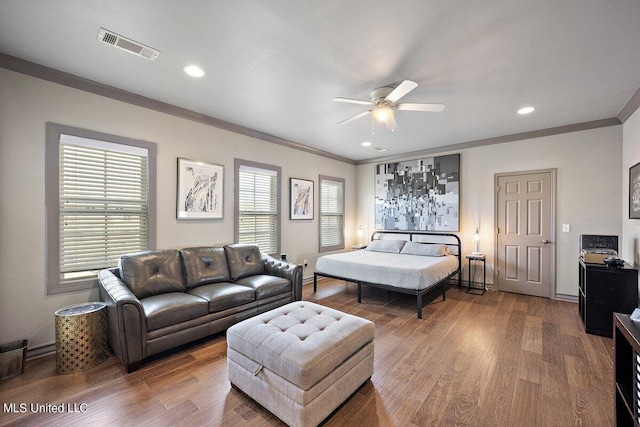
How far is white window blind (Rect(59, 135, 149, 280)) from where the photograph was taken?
2.83m

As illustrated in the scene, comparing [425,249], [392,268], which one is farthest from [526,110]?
[392,268]

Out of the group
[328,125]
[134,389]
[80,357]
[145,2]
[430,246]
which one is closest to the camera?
[145,2]

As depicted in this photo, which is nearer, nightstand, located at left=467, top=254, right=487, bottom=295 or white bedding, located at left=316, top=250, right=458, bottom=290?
white bedding, located at left=316, top=250, right=458, bottom=290

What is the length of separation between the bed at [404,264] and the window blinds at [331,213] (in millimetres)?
815

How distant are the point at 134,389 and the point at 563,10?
13.9 feet

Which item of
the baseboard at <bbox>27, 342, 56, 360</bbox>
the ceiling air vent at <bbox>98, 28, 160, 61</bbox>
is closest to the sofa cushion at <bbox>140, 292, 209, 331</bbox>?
the baseboard at <bbox>27, 342, 56, 360</bbox>

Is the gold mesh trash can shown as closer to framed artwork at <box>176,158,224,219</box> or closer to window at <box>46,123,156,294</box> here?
window at <box>46,123,156,294</box>

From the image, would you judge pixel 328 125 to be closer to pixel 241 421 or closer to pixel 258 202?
pixel 258 202

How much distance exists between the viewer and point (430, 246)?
5.12m

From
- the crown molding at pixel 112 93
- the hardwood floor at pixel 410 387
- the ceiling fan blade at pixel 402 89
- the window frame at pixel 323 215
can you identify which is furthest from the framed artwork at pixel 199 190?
the ceiling fan blade at pixel 402 89

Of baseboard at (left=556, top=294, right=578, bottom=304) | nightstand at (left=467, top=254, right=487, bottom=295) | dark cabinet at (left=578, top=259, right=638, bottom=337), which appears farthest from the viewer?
nightstand at (left=467, top=254, right=487, bottom=295)

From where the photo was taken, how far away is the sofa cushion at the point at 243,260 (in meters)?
3.76

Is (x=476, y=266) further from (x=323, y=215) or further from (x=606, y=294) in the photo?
(x=323, y=215)

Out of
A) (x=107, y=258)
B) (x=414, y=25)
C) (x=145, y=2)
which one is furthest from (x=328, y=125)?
(x=107, y=258)
